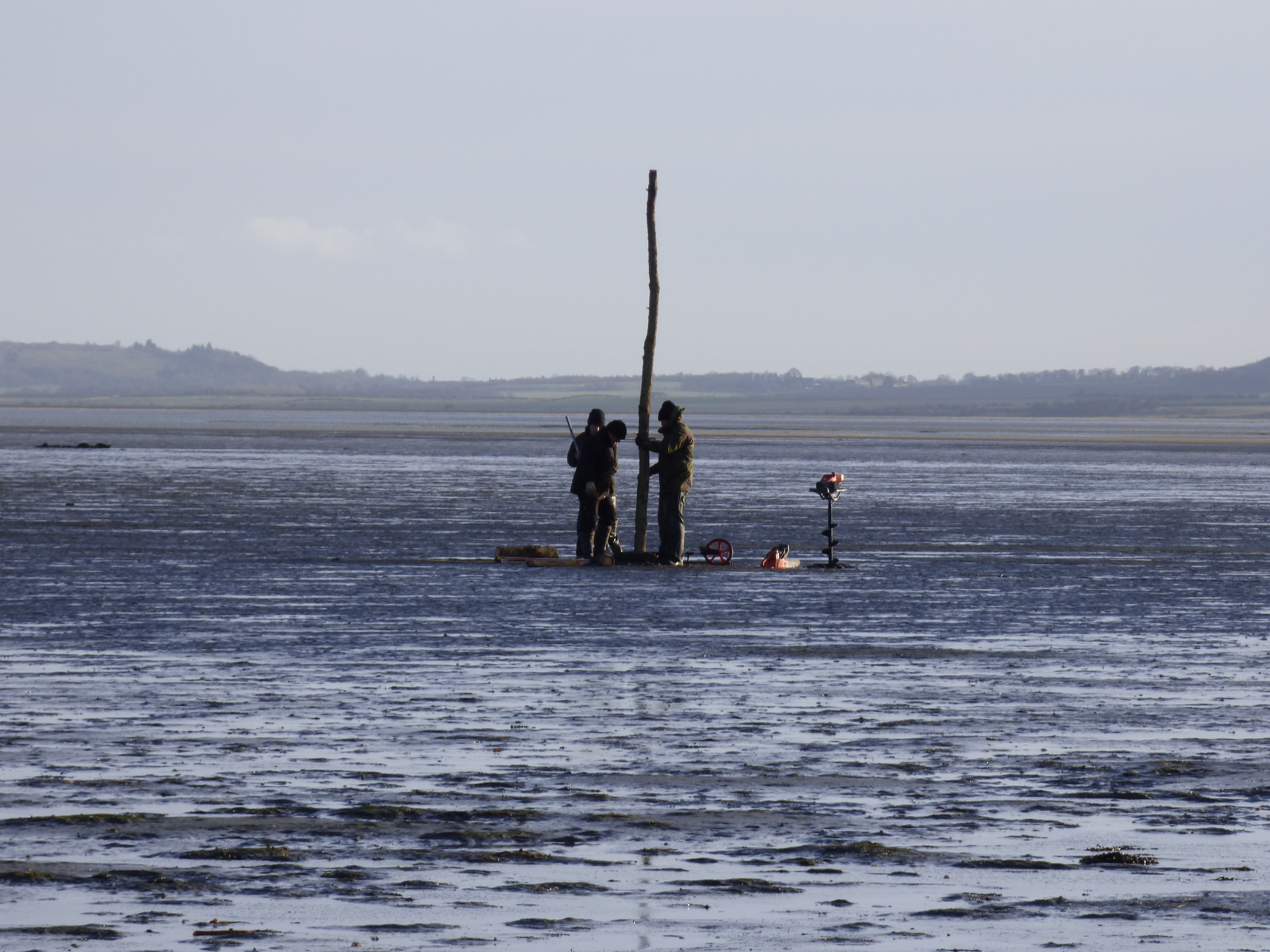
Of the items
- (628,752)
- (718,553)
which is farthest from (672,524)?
(628,752)

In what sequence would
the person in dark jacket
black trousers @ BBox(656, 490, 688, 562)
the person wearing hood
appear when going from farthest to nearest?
black trousers @ BBox(656, 490, 688, 562), the person wearing hood, the person in dark jacket

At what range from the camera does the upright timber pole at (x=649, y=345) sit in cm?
2589

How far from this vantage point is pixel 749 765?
32.7 ft

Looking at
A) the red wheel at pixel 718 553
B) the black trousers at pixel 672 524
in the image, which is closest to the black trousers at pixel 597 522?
the black trousers at pixel 672 524

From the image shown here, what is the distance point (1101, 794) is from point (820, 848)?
1.94 meters

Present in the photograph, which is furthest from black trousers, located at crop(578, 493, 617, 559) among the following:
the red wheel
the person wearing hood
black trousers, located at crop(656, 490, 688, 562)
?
the red wheel

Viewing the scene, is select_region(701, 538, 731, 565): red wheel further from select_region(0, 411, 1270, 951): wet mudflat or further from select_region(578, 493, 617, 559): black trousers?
select_region(578, 493, 617, 559): black trousers

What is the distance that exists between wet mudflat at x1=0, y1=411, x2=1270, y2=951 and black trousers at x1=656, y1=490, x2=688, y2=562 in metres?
0.68

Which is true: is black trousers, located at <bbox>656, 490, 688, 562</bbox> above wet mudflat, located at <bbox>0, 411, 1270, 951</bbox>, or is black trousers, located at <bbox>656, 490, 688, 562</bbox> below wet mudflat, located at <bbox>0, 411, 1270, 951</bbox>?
above

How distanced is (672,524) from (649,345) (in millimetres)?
3645

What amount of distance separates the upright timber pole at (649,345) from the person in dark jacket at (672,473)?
1041mm

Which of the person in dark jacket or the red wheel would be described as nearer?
the person in dark jacket

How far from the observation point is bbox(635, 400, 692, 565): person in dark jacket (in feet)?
77.4

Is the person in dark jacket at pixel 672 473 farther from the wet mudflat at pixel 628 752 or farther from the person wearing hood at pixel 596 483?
the wet mudflat at pixel 628 752
